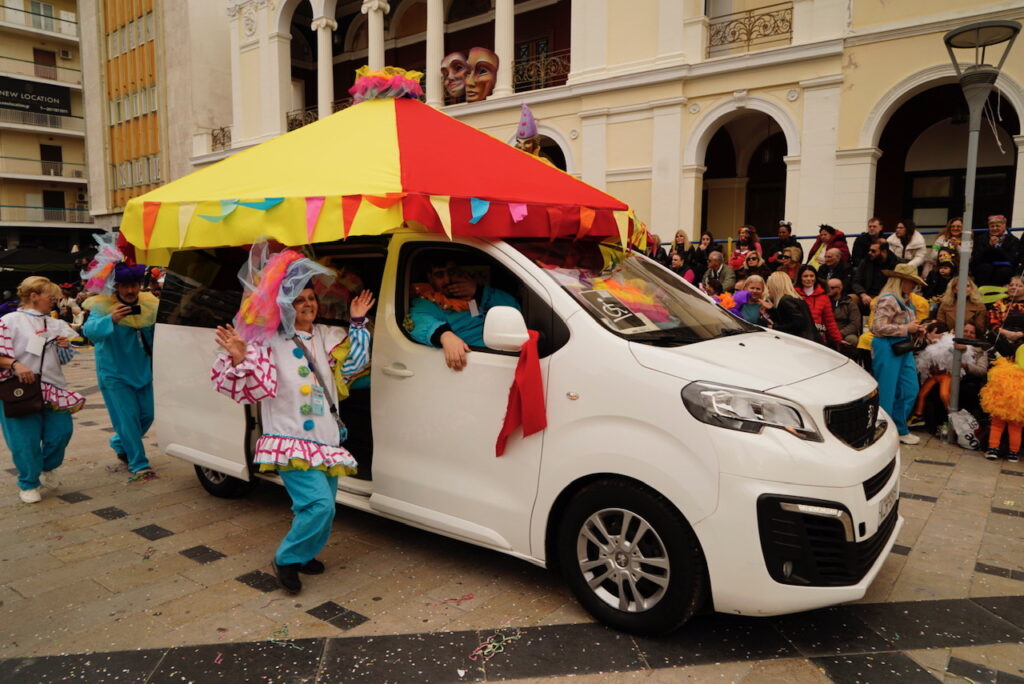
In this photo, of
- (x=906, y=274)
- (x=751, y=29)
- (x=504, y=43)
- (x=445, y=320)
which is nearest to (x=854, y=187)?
(x=751, y=29)

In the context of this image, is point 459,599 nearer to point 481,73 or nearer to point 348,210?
point 348,210

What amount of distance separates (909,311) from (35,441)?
8341 mm

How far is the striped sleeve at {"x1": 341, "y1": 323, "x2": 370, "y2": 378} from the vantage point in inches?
153

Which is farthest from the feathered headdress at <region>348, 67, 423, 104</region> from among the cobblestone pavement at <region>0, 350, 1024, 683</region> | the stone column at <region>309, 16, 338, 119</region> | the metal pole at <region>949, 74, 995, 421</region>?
the stone column at <region>309, 16, 338, 119</region>

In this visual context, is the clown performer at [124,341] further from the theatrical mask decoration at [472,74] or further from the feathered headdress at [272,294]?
the theatrical mask decoration at [472,74]

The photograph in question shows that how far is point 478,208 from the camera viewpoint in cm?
372

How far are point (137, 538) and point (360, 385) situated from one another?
75.4 inches

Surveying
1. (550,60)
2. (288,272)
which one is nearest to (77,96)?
(550,60)

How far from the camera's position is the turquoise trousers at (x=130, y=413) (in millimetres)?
6043

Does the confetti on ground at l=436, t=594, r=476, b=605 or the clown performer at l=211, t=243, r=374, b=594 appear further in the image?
the confetti on ground at l=436, t=594, r=476, b=605

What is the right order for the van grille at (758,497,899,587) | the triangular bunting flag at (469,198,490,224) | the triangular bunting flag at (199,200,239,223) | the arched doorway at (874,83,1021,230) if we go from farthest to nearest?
the arched doorway at (874,83,1021,230) → the triangular bunting flag at (199,200,239,223) → the triangular bunting flag at (469,198,490,224) → the van grille at (758,497,899,587)

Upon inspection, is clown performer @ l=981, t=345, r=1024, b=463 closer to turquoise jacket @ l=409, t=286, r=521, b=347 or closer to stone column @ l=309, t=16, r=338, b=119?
turquoise jacket @ l=409, t=286, r=521, b=347

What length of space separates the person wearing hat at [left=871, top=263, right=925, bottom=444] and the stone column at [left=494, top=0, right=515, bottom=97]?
13416 mm

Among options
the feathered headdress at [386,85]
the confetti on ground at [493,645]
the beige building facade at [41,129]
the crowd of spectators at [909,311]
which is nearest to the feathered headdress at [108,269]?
the feathered headdress at [386,85]
